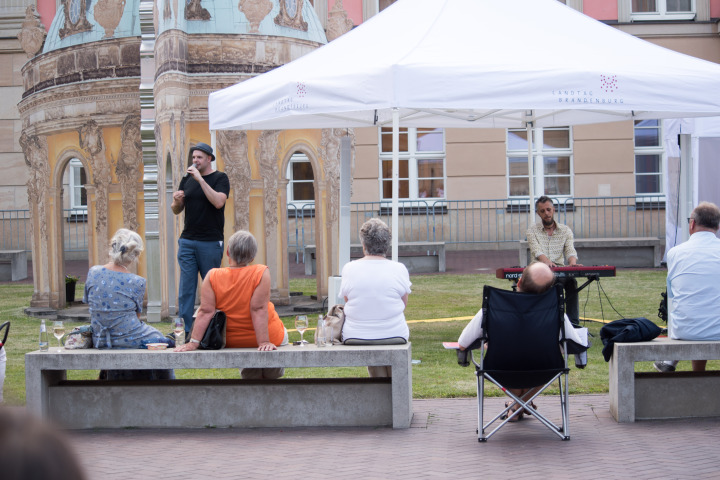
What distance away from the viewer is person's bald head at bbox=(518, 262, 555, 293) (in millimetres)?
6055

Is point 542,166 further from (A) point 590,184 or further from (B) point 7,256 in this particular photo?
(B) point 7,256

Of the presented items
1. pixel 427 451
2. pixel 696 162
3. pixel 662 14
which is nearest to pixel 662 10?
pixel 662 14

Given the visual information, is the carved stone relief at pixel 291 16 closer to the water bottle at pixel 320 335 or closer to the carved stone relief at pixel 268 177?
the carved stone relief at pixel 268 177

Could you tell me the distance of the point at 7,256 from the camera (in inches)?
843

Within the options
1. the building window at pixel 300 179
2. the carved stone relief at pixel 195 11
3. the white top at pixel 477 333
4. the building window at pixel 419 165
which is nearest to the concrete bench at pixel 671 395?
the white top at pixel 477 333

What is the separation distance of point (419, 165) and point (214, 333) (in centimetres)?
1950

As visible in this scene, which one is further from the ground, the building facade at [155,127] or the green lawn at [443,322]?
the building facade at [155,127]

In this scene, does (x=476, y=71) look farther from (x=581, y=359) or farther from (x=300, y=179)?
(x=300, y=179)

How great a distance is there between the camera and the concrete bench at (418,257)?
1978 cm

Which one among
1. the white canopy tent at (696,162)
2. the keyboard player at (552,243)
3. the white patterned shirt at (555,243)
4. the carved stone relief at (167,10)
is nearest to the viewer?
the keyboard player at (552,243)

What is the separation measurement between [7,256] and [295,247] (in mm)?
6695

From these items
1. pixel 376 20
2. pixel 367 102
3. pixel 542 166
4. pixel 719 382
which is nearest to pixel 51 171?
pixel 376 20

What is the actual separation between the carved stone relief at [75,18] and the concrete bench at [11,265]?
358 inches

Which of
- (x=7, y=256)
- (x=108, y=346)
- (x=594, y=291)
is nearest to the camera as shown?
(x=108, y=346)
